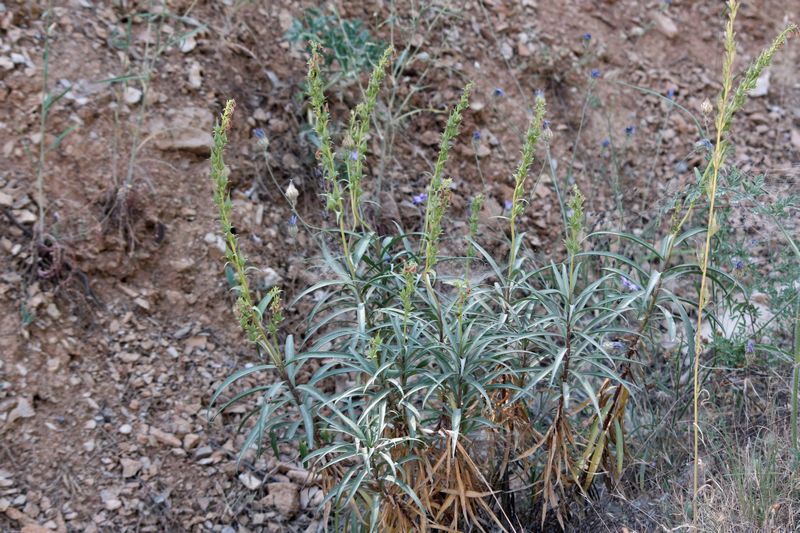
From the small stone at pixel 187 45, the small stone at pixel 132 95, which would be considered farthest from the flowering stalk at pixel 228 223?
the small stone at pixel 187 45

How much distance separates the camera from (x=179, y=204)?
11.7 ft

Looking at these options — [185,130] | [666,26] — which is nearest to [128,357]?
[185,130]

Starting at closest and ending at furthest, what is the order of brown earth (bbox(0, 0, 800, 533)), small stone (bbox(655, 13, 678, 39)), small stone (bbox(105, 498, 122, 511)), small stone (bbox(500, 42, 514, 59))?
small stone (bbox(105, 498, 122, 511)) → brown earth (bbox(0, 0, 800, 533)) → small stone (bbox(500, 42, 514, 59)) → small stone (bbox(655, 13, 678, 39))

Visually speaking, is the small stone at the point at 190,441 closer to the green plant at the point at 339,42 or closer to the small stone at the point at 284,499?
the small stone at the point at 284,499

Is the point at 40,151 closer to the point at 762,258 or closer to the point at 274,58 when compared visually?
the point at 274,58

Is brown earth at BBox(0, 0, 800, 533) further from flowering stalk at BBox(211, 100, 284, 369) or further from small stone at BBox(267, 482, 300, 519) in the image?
flowering stalk at BBox(211, 100, 284, 369)

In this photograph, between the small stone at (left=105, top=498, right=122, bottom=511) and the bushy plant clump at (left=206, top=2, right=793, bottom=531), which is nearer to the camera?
the bushy plant clump at (left=206, top=2, right=793, bottom=531)

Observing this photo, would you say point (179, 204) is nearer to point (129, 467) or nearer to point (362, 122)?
point (129, 467)

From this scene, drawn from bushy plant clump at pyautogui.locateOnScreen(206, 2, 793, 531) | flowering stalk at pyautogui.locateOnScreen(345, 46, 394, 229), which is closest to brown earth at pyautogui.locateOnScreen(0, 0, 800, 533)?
bushy plant clump at pyautogui.locateOnScreen(206, 2, 793, 531)

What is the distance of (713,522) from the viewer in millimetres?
2496

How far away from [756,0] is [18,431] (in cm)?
532

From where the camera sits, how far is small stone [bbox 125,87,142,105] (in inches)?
145

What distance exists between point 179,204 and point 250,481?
1.23m

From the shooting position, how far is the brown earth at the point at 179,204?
3.01 meters
